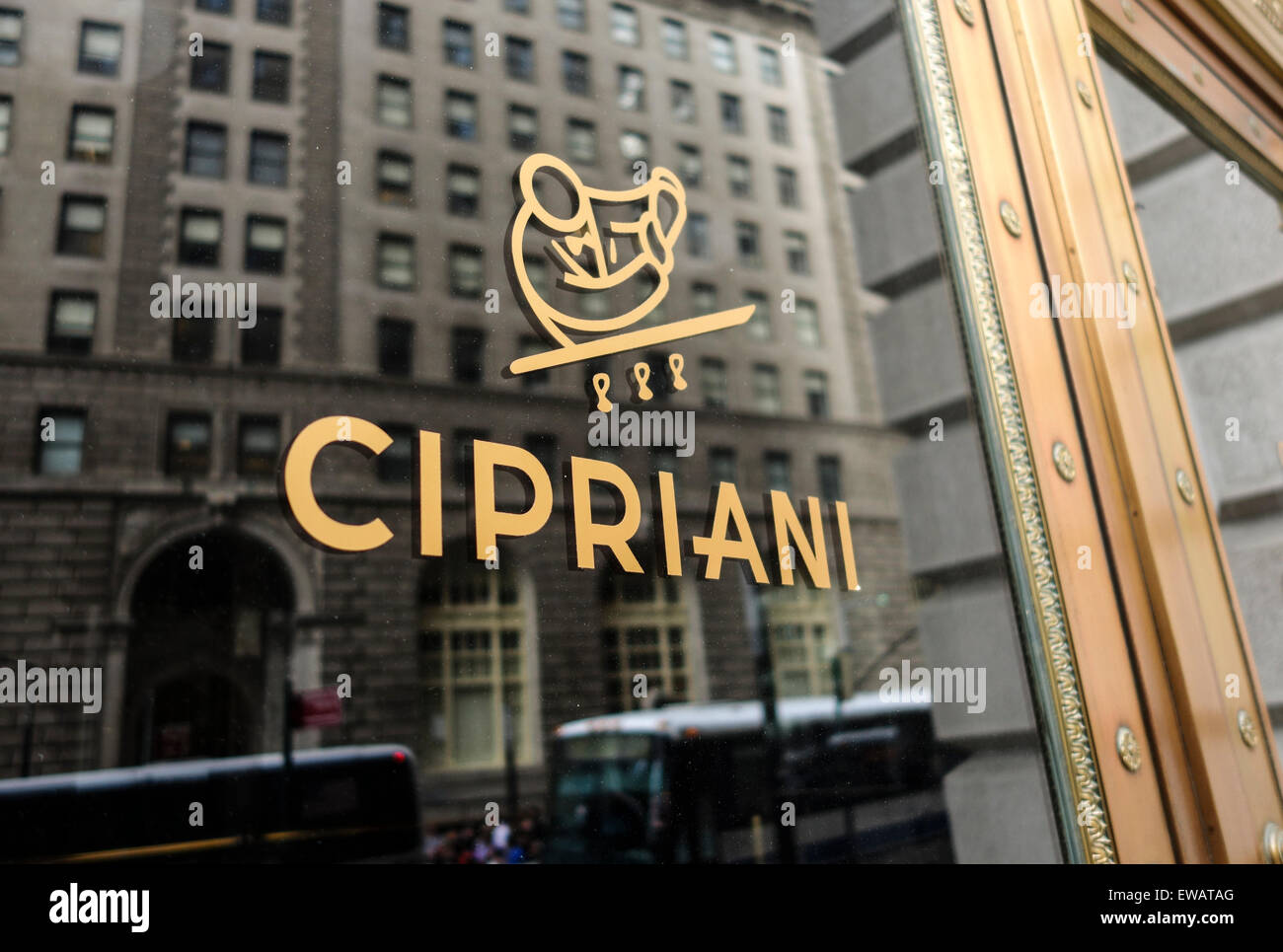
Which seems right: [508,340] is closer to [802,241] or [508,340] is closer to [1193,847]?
[802,241]

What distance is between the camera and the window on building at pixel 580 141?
2180 mm

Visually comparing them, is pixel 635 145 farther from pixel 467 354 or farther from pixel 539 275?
pixel 467 354

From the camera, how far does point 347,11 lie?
6.63 feet

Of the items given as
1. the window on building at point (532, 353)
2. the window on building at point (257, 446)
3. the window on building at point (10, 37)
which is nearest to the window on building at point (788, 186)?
the window on building at point (532, 353)

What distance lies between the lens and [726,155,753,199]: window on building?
2475 millimetres

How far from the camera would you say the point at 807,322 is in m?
2.48

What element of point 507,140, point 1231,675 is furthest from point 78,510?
point 1231,675

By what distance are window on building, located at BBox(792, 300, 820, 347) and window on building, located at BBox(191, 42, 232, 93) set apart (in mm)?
1497

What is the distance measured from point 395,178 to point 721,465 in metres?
0.99

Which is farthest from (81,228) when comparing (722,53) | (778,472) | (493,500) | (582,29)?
(722,53)

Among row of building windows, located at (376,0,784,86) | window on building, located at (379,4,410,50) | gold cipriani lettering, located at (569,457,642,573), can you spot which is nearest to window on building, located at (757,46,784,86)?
row of building windows, located at (376,0,784,86)

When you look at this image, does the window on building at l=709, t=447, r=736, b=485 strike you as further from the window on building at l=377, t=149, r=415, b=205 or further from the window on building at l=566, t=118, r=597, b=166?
the window on building at l=377, t=149, r=415, b=205

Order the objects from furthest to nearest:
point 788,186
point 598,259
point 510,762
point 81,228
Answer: point 788,186 < point 598,259 < point 510,762 < point 81,228

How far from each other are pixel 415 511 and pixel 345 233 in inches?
23.9
